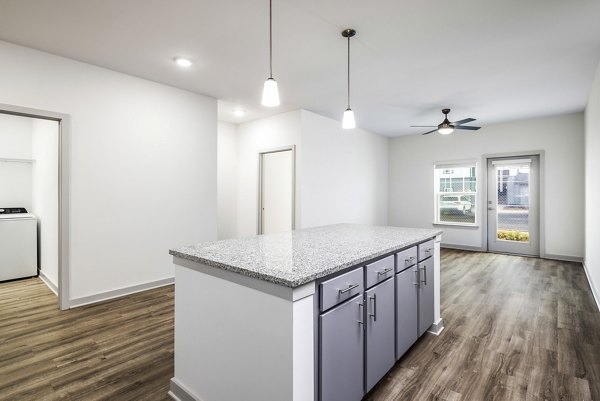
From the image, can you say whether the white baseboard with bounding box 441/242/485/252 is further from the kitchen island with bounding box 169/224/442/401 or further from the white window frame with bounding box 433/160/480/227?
the kitchen island with bounding box 169/224/442/401

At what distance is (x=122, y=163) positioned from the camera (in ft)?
11.5

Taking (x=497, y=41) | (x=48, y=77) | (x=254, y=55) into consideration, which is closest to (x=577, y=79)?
(x=497, y=41)

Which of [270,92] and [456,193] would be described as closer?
[270,92]

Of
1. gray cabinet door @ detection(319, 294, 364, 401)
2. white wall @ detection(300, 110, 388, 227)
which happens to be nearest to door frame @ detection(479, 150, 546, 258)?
white wall @ detection(300, 110, 388, 227)

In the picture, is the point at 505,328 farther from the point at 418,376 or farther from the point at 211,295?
the point at 211,295

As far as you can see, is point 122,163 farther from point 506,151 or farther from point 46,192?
point 506,151

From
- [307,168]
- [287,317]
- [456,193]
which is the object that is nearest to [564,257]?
[456,193]

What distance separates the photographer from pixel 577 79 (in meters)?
3.71

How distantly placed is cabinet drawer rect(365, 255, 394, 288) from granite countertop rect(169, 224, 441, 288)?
0.25 feet

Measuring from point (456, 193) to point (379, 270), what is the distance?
18.9ft

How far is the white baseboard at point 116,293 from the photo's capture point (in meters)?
3.19

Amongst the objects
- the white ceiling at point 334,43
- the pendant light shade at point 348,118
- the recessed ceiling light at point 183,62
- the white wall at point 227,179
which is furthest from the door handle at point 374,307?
the white wall at point 227,179

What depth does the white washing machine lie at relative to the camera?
4023mm

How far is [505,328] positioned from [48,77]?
16.5ft
